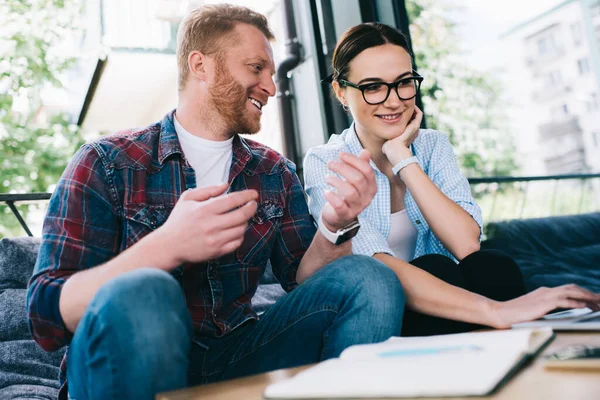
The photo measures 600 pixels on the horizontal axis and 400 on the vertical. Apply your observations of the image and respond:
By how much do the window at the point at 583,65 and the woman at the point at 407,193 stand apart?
1.74 m

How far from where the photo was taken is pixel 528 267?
8.66 ft

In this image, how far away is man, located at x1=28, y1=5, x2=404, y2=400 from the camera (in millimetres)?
776

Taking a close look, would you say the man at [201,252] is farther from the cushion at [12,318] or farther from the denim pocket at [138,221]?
the cushion at [12,318]

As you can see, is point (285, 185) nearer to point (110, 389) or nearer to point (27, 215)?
point (110, 389)

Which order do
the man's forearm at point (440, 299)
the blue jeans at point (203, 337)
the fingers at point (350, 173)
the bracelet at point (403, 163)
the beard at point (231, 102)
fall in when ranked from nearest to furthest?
the blue jeans at point (203, 337) < the fingers at point (350, 173) < the man's forearm at point (440, 299) < the beard at point (231, 102) < the bracelet at point (403, 163)

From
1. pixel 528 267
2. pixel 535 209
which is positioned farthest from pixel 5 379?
pixel 535 209

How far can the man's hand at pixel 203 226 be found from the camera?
2.92 ft

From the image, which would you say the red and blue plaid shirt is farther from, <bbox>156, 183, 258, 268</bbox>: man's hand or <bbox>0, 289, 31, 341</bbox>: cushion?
<bbox>0, 289, 31, 341</bbox>: cushion

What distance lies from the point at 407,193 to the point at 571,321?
0.83m

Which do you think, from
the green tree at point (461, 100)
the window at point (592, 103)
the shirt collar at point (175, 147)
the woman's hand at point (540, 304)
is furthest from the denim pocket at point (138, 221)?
the window at point (592, 103)

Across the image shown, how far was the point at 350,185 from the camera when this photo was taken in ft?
3.35

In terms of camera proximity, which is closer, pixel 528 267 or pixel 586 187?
pixel 528 267

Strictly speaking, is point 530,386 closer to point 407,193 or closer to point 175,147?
point 175,147

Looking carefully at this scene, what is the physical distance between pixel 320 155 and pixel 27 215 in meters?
3.81
